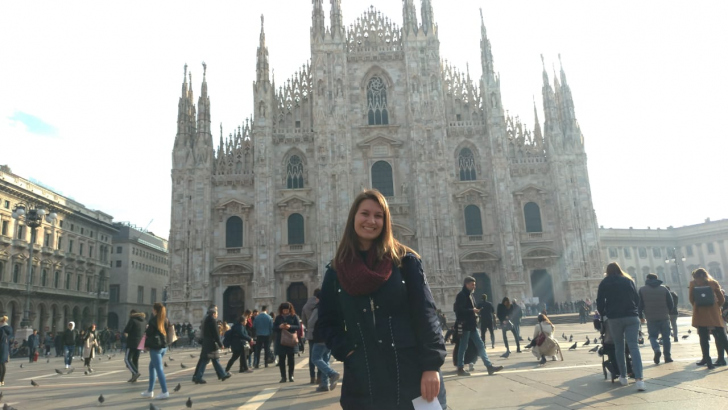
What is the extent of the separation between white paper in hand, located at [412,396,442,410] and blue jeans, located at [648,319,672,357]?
8.09 meters

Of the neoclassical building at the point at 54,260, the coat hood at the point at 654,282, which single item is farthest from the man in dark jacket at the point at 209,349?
the neoclassical building at the point at 54,260

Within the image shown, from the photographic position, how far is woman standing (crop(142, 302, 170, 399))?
8.45 meters

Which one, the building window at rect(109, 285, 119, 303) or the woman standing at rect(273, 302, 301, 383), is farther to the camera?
the building window at rect(109, 285, 119, 303)

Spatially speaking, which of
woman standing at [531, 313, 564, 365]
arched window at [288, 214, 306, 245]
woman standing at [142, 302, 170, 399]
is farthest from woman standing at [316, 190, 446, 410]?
arched window at [288, 214, 306, 245]

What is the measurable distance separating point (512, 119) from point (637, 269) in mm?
38158

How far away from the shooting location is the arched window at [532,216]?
35.6 m

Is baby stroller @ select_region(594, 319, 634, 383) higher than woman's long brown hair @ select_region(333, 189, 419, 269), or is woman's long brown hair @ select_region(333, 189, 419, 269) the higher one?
woman's long brown hair @ select_region(333, 189, 419, 269)

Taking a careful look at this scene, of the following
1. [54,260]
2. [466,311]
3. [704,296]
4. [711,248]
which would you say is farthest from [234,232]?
[711,248]

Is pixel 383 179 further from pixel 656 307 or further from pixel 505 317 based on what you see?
pixel 656 307

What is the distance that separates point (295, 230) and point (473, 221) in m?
12.1

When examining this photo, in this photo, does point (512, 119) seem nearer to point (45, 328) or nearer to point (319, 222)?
point (319, 222)

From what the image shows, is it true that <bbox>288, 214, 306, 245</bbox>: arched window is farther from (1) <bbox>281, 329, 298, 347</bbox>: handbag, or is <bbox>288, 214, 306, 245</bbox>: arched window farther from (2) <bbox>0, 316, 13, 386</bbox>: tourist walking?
(1) <bbox>281, 329, 298, 347</bbox>: handbag

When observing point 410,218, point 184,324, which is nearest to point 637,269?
point 410,218

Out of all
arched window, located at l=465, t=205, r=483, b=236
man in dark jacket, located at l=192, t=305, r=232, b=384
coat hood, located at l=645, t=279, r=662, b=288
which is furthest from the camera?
arched window, located at l=465, t=205, r=483, b=236
